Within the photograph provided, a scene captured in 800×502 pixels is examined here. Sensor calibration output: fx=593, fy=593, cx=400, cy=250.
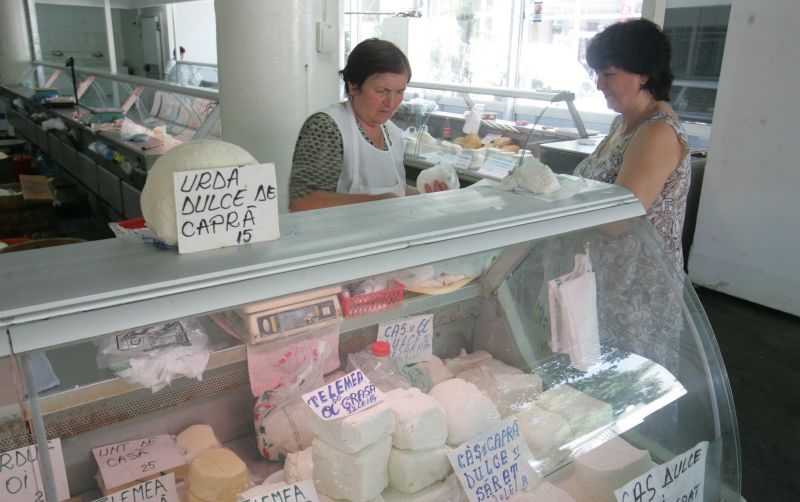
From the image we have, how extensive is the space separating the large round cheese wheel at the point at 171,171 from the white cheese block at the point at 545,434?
889 millimetres

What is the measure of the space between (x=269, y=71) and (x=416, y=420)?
205 cm

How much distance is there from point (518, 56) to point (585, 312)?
9.16m

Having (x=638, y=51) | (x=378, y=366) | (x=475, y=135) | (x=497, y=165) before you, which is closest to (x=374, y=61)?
(x=638, y=51)

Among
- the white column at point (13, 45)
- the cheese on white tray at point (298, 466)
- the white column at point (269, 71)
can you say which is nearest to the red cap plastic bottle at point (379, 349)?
the cheese on white tray at point (298, 466)

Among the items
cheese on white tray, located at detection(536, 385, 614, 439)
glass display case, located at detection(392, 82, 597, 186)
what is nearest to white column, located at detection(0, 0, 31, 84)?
glass display case, located at detection(392, 82, 597, 186)

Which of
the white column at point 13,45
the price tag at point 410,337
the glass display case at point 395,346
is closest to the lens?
the glass display case at point 395,346

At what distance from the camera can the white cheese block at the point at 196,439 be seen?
1.16 m

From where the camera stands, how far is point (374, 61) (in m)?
1.94

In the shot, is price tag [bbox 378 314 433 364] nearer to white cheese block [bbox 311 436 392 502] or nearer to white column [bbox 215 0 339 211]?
white cheese block [bbox 311 436 392 502]

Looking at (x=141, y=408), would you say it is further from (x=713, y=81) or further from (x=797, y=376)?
(x=713, y=81)

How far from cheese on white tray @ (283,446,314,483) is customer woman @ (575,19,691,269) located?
3.57 feet

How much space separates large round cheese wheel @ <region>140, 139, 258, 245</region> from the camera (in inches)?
34.6

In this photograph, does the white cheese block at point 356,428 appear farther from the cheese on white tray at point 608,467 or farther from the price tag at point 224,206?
the cheese on white tray at point 608,467

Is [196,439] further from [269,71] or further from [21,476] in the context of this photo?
[269,71]
